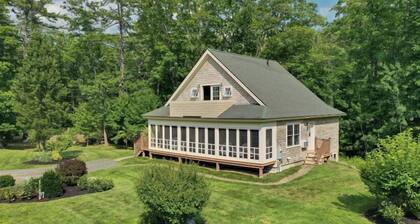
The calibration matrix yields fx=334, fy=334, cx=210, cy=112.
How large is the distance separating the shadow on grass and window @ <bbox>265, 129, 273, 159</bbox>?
509cm

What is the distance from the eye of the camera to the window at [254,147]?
1941 centimetres

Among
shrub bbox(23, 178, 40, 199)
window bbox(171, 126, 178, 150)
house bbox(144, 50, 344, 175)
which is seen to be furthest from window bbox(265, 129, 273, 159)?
shrub bbox(23, 178, 40, 199)

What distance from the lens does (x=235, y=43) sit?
128 ft

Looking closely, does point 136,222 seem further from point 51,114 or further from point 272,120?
point 51,114

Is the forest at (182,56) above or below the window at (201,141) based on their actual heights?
above

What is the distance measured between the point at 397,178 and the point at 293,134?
10037 millimetres

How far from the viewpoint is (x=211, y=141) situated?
22.0 metres

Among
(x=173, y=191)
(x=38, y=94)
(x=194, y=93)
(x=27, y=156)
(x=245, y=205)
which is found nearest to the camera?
(x=173, y=191)

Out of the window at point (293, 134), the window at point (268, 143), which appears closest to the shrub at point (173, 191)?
the window at point (268, 143)

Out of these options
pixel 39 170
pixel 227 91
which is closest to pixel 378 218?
pixel 227 91

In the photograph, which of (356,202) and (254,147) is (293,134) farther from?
(356,202)

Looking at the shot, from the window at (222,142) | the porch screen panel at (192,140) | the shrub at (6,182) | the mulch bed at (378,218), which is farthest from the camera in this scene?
the porch screen panel at (192,140)

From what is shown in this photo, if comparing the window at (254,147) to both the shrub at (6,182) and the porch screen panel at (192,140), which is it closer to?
the porch screen panel at (192,140)

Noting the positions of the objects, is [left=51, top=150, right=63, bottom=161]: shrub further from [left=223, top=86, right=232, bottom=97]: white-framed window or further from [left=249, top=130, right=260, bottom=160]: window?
[left=249, top=130, right=260, bottom=160]: window
